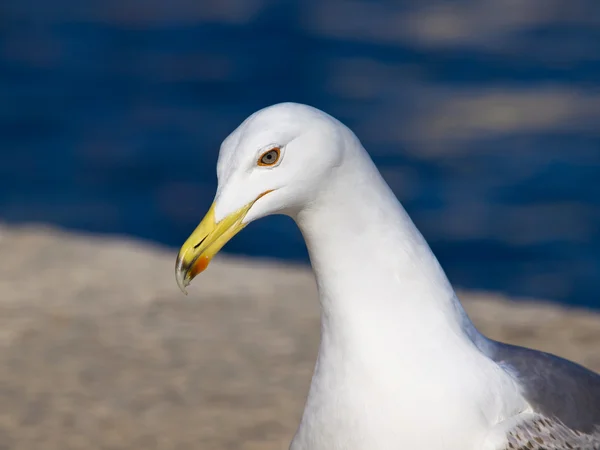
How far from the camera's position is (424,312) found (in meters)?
3.35

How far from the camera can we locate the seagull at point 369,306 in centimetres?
321

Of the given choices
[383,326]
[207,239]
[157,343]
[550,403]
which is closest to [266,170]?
[207,239]

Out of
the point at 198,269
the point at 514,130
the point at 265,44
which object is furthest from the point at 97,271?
the point at 265,44

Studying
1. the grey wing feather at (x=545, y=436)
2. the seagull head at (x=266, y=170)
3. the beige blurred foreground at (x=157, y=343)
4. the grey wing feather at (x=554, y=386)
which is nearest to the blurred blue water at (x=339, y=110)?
the beige blurred foreground at (x=157, y=343)

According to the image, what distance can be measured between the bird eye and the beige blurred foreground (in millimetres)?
2032

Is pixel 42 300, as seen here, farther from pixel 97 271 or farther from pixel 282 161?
pixel 282 161

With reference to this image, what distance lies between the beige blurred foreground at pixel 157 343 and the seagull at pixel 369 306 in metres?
1.71

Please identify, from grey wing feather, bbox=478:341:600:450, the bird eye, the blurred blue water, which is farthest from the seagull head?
the blurred blue water

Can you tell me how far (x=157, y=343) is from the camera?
598cm


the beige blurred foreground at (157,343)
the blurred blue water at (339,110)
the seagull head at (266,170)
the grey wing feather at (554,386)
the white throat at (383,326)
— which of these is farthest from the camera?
the blurred blue water at (339,110)

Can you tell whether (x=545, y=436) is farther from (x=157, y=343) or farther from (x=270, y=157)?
(x=157, y=343)

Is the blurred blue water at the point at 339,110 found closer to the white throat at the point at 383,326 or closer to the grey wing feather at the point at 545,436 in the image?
the grey wing feather at the point at 545,436

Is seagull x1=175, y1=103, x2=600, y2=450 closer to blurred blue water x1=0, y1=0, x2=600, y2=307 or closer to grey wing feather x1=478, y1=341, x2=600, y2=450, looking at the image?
grey wing feather x1=478, y1=341, x2=600, y2=450

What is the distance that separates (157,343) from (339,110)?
6311 mm
